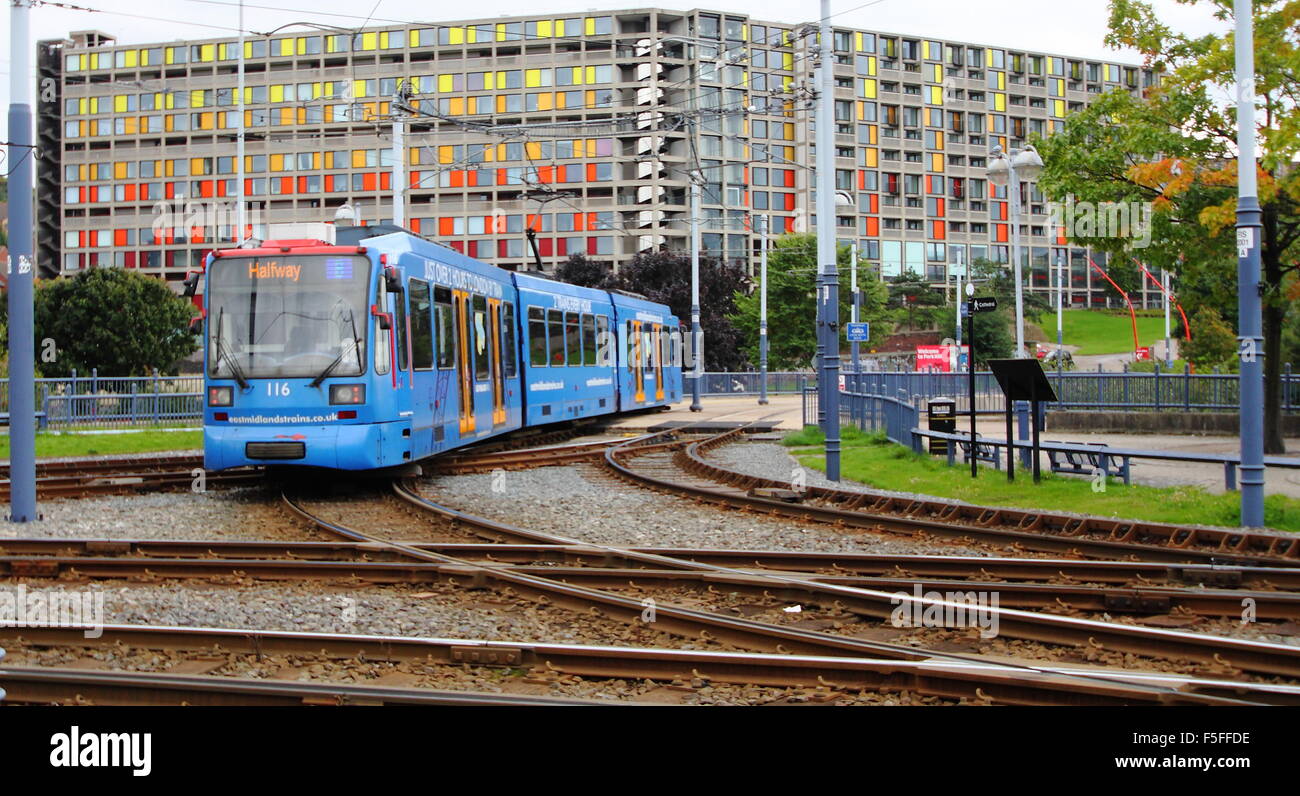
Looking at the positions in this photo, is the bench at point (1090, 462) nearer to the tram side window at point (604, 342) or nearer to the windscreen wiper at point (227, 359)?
the windscreen wiper at point (227, 359)

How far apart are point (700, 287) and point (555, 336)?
A: 4705 centimetres

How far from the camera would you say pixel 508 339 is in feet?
73.2

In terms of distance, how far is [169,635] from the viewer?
746 cm

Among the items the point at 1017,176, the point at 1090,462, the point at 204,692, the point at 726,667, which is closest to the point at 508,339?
the point at 1017,176

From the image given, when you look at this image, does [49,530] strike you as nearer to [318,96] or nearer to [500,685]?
[500,685]

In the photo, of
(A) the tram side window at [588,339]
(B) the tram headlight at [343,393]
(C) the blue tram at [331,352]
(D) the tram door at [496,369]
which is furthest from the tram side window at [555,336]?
(B) the tram headlight at [343,393]

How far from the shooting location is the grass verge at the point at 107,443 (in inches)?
1007

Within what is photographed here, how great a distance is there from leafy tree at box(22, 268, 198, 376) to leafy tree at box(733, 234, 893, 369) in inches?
1263

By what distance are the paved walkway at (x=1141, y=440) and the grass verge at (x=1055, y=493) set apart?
1.31 metres

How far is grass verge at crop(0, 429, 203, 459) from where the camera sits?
25578mm

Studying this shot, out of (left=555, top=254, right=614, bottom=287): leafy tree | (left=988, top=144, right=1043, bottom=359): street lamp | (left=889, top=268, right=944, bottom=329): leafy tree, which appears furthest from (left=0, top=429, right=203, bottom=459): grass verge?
(left=889, top=268, right=944, bottom=329): leafy tree

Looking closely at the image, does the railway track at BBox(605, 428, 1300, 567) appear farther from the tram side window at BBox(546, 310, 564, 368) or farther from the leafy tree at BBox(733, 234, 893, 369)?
the leafy tree at BBox(733, 234, 893, 369)

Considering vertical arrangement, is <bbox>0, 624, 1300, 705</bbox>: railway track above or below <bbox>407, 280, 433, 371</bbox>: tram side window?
below
